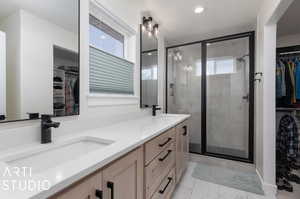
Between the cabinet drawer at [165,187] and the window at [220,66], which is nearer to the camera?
the cabinet drawer at [165,187]

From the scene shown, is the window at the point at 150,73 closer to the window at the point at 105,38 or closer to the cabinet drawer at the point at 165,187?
the window at the point at 105,38

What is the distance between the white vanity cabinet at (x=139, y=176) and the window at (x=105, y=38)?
1.05m

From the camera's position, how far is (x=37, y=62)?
90 centimetres

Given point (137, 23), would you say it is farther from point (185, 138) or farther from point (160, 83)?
point (185, 138)

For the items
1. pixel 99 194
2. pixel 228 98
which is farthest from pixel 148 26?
pixel 99 194

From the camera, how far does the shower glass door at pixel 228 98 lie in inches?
102

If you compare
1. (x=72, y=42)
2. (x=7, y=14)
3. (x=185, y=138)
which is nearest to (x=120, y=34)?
(x=72, y=42)

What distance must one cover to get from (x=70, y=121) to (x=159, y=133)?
0.67 m

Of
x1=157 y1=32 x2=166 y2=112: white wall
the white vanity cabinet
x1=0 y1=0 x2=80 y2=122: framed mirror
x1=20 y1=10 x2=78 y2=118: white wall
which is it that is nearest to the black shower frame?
x1=157 y1=32 x2=166 y2=112: white wall

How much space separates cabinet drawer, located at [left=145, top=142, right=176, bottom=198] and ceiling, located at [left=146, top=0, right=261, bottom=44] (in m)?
1.77

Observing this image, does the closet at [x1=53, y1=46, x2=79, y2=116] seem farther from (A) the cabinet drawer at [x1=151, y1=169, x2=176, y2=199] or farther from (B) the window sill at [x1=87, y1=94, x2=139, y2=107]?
(A) the cabinet drawer at [x1=151, y1=169, x2=176, y2=199]

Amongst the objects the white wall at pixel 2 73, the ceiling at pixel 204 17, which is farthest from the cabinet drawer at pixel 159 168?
the ceiling at pixel 204 17

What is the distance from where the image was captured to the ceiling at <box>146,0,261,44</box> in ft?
6.25

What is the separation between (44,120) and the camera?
886mm
